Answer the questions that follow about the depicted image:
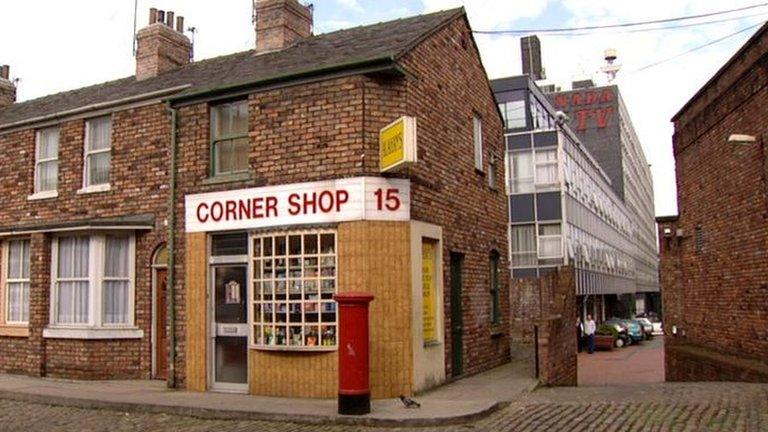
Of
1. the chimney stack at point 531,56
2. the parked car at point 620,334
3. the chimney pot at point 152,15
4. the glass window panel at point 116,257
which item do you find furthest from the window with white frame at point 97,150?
the chimney stack at point 531,56

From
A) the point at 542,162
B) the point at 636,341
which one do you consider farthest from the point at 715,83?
the point at 636,341

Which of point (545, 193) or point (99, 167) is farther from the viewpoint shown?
point (545, 193)

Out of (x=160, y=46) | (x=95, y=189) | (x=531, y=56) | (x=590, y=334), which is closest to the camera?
(x=95, y=189)

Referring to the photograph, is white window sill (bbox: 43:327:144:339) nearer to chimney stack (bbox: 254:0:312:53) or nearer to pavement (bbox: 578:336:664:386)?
chimney stack (bbox: 254:0:312:53)

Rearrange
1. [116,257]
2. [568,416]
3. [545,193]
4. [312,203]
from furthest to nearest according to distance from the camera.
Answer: [545,193]
[116,257]
[312,203]
[568,416]

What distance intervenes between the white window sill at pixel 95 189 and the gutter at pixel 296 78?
7.71 feet

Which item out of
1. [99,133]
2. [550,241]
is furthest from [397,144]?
[550,241]

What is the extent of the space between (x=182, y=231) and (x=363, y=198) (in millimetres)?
3762

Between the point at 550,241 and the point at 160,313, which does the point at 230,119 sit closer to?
the point at 160,313

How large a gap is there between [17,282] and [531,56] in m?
45.2

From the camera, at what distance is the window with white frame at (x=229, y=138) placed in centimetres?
1296

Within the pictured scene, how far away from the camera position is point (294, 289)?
1194 cm

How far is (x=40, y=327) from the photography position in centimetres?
1464

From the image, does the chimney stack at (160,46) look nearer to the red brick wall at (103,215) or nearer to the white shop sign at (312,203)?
the red brick wall at (103,215)
